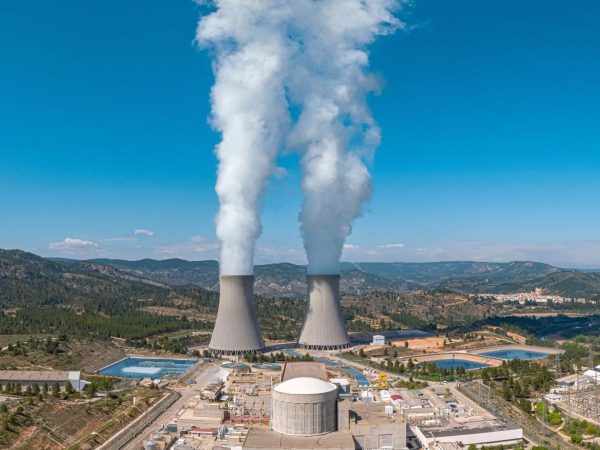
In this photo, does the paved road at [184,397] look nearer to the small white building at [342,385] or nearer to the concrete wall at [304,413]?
the concrete wall at [304,413]

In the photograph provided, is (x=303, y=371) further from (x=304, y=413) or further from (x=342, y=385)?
(x=304, y=413)

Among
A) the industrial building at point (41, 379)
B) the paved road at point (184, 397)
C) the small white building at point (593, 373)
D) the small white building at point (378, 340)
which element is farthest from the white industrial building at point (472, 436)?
the small white building at point (378, 340)

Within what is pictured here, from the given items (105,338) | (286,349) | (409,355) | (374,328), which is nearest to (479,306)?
(374,328)

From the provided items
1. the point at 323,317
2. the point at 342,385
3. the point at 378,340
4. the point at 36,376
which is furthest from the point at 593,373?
the point at 36,376

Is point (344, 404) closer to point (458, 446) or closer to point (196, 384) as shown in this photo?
point (458, 446)

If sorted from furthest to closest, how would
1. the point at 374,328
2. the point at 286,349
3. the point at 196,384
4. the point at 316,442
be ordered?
the point at 374,328, the point at 286,349, the point at 196,384, the point at 316,442

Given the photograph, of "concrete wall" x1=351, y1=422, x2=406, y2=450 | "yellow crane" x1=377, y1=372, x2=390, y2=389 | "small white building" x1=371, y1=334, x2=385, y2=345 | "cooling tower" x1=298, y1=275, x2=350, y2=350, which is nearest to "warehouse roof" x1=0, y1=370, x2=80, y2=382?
"cooling tower" x1=298, y1=275, x2=350, y2=350
